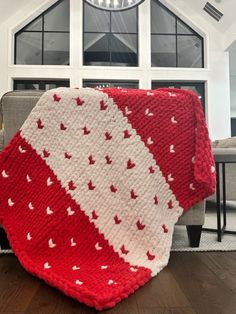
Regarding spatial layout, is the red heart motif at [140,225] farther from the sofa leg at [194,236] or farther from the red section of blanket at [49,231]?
the sofa leg at [194,236]

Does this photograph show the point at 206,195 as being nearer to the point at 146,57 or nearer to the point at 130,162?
the point at 130,162

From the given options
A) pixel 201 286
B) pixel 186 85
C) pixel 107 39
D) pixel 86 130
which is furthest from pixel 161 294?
pixel 107 39

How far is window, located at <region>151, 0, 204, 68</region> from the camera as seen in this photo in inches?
237

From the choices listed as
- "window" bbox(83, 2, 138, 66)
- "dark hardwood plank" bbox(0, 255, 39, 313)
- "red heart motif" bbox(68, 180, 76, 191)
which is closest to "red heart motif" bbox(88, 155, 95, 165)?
"red heart motif" bbox(68, 180, 76, 191)

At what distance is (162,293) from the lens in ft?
3.20

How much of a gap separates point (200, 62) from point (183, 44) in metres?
0.45

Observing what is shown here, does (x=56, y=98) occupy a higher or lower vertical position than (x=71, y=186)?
higher

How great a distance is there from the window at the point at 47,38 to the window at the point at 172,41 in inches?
61.7

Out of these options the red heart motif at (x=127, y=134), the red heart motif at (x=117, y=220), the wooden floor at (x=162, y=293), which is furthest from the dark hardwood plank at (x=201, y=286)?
the red heart motif at (x=127, y=134)

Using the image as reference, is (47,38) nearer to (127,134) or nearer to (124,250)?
(127,134)

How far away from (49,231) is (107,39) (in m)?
5.32

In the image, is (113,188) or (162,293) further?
(113,188)

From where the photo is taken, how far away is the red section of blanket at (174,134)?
4.36ft

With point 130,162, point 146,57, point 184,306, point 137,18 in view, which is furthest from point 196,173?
point 137,18
